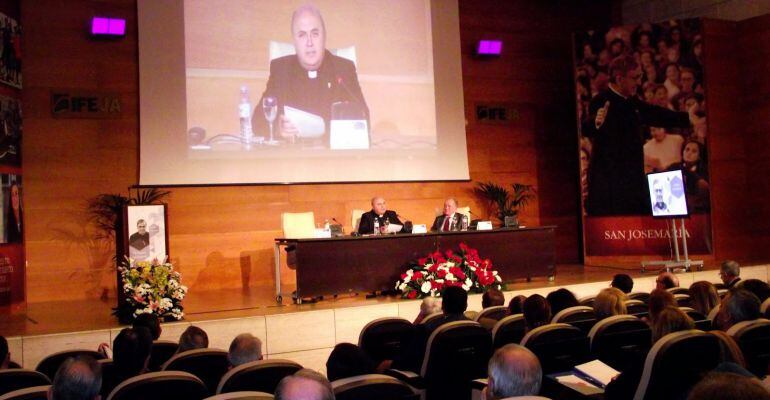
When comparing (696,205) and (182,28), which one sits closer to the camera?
→ (182,28)

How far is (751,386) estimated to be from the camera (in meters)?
1.26

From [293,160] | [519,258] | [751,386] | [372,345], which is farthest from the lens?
[293,160]

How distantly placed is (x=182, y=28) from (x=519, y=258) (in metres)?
4.92

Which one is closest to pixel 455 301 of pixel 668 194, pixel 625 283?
pixel 625 283

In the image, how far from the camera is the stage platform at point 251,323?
518 cm

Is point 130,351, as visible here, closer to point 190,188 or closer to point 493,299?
point 493,299

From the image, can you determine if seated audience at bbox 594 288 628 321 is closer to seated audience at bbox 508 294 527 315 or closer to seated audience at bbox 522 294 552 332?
seated audience at bbox 522 294 552 332

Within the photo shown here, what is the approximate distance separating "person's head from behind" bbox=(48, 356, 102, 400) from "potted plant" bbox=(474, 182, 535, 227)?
7.56m

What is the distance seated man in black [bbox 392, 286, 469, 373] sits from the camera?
357 centimetres

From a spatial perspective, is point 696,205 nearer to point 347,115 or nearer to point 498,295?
point 347,115

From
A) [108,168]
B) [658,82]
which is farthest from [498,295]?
[658,82]

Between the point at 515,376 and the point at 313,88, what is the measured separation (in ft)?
23.5

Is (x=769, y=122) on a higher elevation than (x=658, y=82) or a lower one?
lower

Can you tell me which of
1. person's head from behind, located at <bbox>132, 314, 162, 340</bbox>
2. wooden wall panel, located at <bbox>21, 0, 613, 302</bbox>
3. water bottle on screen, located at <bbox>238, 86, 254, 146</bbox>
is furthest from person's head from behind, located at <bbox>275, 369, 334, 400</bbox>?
water bottle on screen, located at <bbox>238, 86, 254, 146</bbox>
